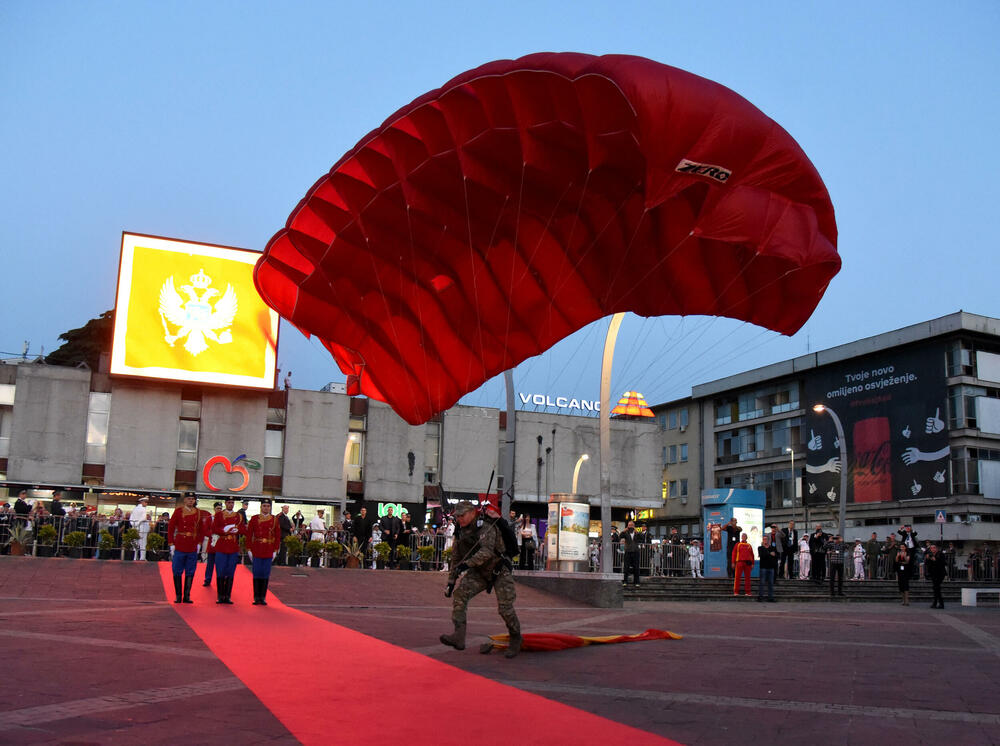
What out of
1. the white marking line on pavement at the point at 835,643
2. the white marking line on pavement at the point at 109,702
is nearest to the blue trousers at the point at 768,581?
the white marking line on pavement at the point at 835,643

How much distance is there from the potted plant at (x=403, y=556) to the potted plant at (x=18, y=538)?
9455 millimetres

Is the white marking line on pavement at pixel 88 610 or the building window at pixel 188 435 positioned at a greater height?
the building window at pixel 188 435

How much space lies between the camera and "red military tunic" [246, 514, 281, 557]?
1479 cm

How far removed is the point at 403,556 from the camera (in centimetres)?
2622

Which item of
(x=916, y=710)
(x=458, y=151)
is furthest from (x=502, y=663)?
(x=458, y=151)

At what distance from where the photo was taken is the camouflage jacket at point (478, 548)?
9.98 m

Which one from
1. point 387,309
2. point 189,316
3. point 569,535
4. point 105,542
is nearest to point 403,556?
point 569,535

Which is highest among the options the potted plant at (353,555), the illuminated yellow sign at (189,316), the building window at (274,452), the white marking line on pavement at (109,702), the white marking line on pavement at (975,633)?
the illuminated yellow sign at (189,316)

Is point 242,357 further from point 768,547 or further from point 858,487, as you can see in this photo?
point 858,487

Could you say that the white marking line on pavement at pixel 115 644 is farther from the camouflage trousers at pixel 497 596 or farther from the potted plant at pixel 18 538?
the potted plant at pixel 18 538

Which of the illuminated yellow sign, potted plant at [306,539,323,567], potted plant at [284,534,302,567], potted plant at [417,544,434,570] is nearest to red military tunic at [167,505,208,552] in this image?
potted plant at [284,534,302,567]

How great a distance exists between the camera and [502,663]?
913 centimetres

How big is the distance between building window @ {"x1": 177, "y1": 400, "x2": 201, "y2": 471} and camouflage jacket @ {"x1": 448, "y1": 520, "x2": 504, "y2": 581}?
130 ft

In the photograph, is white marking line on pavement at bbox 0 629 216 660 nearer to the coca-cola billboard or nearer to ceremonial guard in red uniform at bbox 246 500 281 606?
ceremonial guard in red uniform at bbox 246 500 281 606
